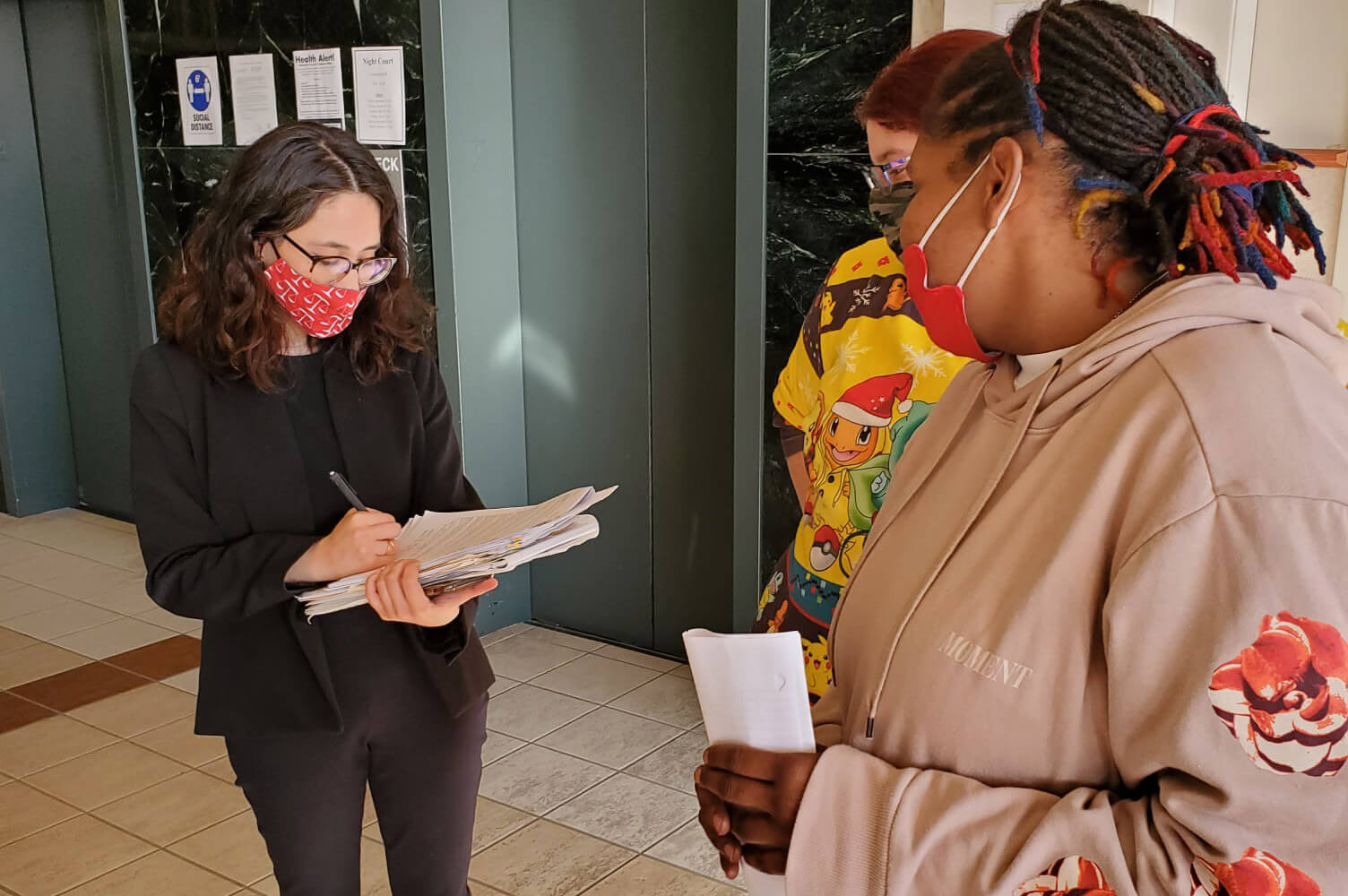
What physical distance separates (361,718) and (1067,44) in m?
1.42

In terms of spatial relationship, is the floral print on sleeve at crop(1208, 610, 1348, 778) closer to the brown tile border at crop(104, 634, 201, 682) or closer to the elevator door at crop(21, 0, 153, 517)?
the brown tile border at crop(104, 634, 201, 682)

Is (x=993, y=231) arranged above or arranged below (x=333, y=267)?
above

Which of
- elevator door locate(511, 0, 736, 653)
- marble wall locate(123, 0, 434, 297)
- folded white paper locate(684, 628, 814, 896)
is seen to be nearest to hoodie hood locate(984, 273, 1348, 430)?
folded white paper locate(684, 628, 814, 896)

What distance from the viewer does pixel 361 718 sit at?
6.02 ft

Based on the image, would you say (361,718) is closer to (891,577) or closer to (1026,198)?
(891,577)

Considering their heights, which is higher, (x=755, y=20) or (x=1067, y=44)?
(x=755, y=20)

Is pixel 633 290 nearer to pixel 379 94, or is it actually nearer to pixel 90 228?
pixel 379 94

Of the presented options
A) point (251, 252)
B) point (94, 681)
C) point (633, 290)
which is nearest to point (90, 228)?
point (94, 681)

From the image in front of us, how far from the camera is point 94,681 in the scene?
4.16 metres

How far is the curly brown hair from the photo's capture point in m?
1.82

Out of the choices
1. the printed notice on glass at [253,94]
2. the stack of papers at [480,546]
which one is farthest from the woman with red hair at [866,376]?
the printed notice on glass at [253,94]

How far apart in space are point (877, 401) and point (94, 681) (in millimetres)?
3396

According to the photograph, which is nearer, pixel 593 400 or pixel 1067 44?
pixel 1067 44

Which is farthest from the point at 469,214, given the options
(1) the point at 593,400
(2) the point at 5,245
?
(2) the point at 5,245
